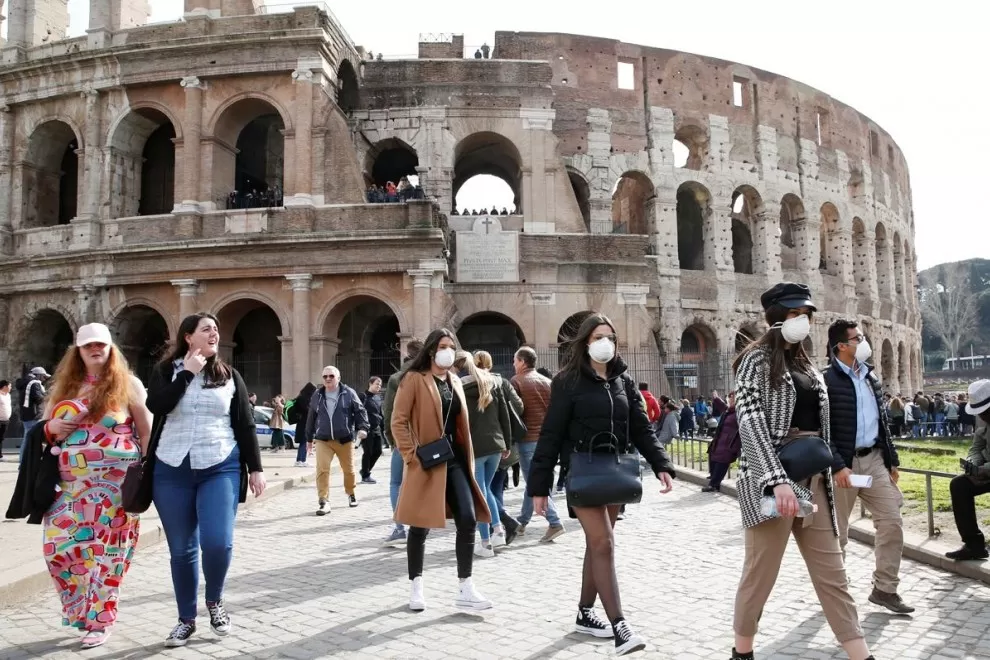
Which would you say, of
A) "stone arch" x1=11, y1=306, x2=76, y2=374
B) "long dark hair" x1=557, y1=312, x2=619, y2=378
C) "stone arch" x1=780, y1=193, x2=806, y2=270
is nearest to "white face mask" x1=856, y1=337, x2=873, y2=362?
"long dark hair" x1=557, y1=312, x2=619, y2=378

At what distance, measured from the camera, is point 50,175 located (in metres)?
22.2

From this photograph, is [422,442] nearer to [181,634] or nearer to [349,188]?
[181,634]

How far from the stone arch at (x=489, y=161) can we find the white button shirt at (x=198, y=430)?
18194 millimetres

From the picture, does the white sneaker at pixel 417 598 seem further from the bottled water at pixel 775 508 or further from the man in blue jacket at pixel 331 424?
the man in blue jacket at pixel 331 424

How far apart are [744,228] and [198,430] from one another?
28.2 metres

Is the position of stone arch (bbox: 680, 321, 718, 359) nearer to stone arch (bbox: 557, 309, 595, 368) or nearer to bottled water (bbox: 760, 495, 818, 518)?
stone arch (bbox: 557, 309, 595, 368)

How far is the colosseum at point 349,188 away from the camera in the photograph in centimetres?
1923

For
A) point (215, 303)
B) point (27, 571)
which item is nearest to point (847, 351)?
point (27, 571)

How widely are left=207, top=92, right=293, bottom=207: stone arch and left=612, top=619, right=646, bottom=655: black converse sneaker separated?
58.8 ft

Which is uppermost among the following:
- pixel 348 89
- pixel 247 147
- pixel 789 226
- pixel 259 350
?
pixel 348 89

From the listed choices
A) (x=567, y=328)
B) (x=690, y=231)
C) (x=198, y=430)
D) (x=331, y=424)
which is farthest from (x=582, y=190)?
(x=198, y=430)

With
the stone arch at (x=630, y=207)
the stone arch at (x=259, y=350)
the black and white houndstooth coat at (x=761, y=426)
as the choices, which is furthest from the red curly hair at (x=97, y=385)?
the stone arch at (x=630, y=207)

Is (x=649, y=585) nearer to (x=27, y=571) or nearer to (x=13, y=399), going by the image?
(x=27, y=571)

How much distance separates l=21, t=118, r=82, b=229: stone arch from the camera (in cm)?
2145
